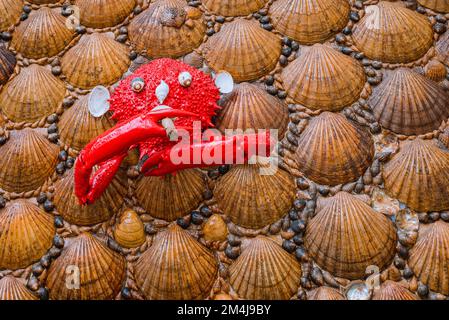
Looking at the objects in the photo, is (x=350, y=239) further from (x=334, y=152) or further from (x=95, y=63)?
(x=95, y=63)

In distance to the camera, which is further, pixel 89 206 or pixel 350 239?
pixel 89 206

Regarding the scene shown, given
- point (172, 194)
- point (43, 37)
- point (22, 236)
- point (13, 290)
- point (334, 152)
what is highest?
point (43, 37)

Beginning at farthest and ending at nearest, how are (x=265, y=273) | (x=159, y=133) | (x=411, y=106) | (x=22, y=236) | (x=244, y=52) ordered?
(x=244, y=52) → (x=411, y=106) → (x=22, y=236) → (x=265, y=273) → (x=159, y=133)

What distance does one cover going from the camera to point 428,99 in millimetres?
2076

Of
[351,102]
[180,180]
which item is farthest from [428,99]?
[180,180]

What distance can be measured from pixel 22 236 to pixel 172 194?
24.0 inches

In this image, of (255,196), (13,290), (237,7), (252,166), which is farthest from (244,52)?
(13,290)

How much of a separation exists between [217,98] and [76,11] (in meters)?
0.91

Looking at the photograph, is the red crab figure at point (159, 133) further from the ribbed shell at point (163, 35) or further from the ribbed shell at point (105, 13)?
the ribbed shell at point (105, 13)

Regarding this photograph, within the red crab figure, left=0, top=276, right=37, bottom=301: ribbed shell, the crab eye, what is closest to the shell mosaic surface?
left=0, top=276, right=37, bottom=301: ribbed shell

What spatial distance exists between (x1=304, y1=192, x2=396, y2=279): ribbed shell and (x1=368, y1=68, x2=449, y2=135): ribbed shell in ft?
1.33

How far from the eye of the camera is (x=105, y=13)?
7.80ft

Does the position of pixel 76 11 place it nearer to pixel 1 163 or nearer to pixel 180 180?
pixel 1 163
